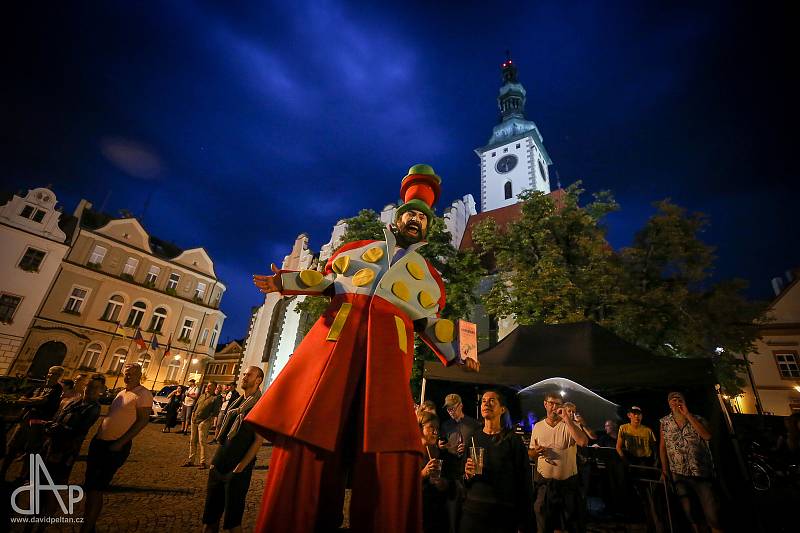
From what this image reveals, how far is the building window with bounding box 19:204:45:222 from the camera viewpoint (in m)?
21.7

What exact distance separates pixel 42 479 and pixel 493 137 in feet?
132

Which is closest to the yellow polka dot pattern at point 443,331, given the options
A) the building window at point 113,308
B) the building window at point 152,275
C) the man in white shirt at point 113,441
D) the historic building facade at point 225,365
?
the man in white shirt at point 113,441

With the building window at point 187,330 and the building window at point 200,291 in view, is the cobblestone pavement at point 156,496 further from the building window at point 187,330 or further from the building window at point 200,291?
the building window at point 200,291

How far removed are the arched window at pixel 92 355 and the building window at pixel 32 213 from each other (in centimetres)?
880

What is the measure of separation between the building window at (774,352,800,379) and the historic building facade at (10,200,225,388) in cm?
4032

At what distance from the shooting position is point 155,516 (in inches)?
173

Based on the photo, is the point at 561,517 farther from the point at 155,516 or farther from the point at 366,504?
the point at 155,516

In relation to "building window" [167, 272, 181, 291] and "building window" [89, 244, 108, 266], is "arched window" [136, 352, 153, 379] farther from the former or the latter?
"building window" [89, 244, 108, 266]

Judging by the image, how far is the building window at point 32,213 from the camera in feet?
71.3

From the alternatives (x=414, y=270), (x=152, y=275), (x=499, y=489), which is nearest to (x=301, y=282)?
(x=414, y=270)

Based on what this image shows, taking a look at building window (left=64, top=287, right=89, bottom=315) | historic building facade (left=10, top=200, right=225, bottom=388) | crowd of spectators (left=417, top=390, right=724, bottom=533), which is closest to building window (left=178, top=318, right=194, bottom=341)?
historic building facade (left=10, top=200, right=225, bottom=388)

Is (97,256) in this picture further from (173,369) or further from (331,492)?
(331,492)

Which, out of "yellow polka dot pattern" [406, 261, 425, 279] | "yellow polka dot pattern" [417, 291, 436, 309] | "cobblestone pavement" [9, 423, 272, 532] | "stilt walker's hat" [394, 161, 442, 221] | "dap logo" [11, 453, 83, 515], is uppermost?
"stilt walker's hat" [394, 161, 442, 221]

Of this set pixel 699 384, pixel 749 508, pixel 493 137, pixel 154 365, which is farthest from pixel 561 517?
pixel 493 137
